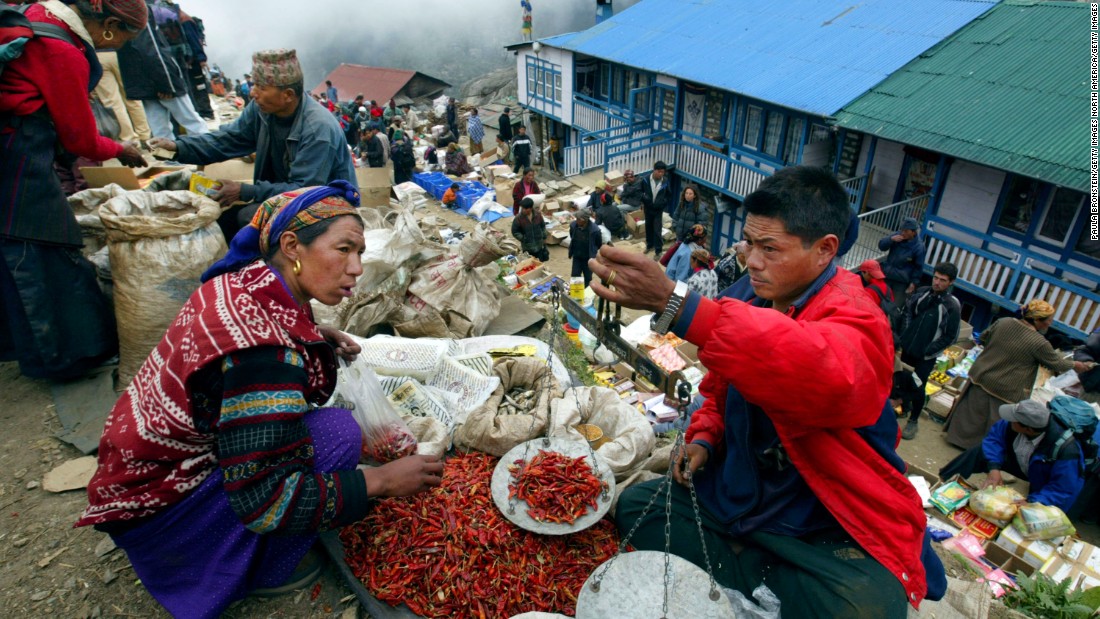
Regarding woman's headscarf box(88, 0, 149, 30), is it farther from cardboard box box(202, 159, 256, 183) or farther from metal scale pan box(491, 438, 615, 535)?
metal scale pan box(491, 438, 615, 535)

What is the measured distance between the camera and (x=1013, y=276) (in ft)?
30.3

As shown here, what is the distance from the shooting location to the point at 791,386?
1604 millimetres

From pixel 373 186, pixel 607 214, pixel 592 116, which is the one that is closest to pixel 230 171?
pixel 373 186

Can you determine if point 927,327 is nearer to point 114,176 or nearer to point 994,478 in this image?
point 994,478

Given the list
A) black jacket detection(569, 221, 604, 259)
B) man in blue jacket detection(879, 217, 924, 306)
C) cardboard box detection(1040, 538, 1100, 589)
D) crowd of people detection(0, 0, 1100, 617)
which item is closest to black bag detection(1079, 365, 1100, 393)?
man in blue jacket detection(879, 217, 924, 306)

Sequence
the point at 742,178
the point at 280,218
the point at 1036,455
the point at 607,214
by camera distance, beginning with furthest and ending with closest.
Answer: the point at 742,178 < the point at 607,214 < the point at 1036,455 < the point at 280,218

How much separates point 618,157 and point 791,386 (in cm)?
1462

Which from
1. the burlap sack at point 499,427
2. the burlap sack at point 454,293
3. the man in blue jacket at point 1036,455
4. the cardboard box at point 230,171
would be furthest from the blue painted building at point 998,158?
the cardboard box at point 230,171

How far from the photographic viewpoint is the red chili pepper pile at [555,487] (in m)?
2.60

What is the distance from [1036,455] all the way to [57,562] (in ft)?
22.1

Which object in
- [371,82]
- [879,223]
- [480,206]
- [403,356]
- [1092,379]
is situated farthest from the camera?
[371,82]

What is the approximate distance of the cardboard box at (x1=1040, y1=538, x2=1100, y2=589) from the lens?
4.27 m

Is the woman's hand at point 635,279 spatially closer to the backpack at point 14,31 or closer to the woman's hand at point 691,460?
the woman's hand at point 691,460

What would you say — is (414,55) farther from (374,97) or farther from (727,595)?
(727,595)
